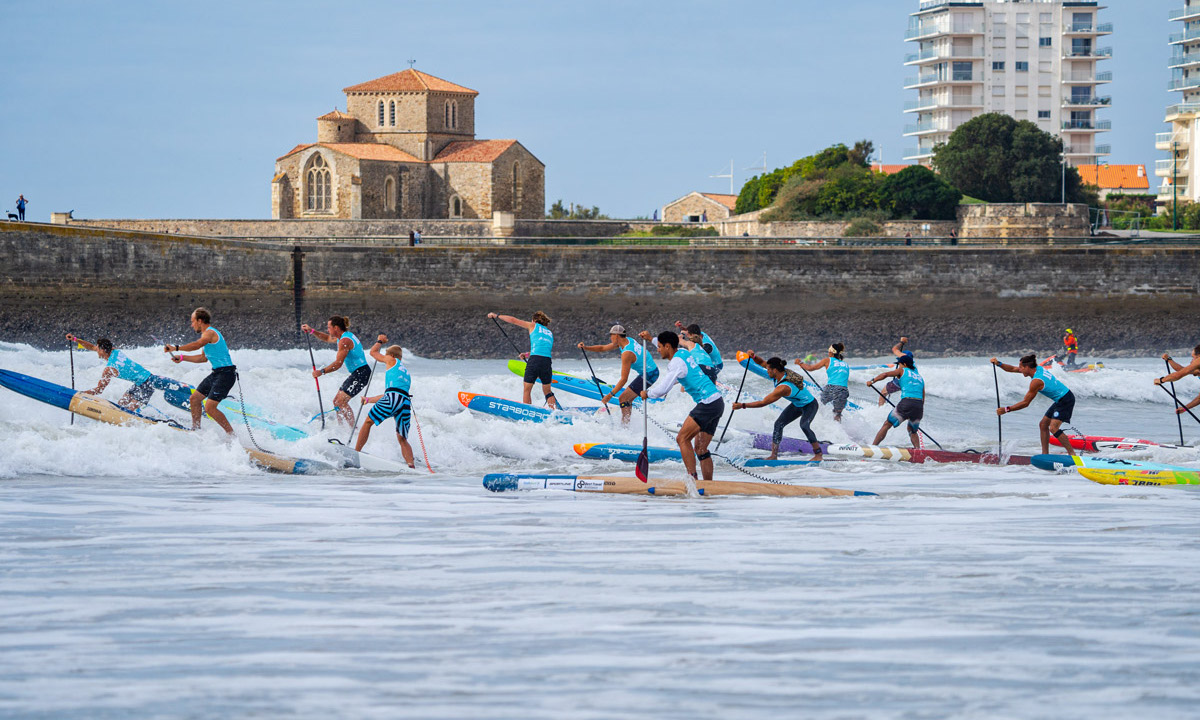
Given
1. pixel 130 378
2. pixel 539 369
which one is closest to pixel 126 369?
pixel 130 378

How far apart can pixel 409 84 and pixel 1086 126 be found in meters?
44.2

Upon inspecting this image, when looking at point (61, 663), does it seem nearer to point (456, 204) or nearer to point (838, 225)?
point (838, 225)

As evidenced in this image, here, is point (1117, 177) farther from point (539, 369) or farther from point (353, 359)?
point (353, 359)

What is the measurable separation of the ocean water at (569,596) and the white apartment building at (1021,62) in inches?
2929

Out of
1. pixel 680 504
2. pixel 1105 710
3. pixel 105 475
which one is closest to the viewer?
pixel 1105 710

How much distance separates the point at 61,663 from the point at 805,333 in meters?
30.0

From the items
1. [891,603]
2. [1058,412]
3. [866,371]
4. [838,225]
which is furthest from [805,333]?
[891,603]

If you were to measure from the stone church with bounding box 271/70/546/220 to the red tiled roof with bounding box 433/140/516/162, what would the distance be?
6 centimetres

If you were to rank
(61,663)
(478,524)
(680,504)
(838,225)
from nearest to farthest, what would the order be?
(61,663), (478,524), (680,504), (838,225)

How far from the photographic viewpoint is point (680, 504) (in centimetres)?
923

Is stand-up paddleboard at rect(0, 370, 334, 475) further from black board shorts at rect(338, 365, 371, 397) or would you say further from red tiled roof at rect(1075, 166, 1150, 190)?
red tiled roof at rect(1075, 166, 1150, 190)

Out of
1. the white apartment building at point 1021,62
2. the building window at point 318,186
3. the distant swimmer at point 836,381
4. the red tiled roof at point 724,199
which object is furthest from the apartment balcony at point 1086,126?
the distant swimmer at point 836,381

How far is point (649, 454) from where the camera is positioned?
11852mm

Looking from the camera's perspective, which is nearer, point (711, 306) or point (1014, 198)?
point (711, 306)
